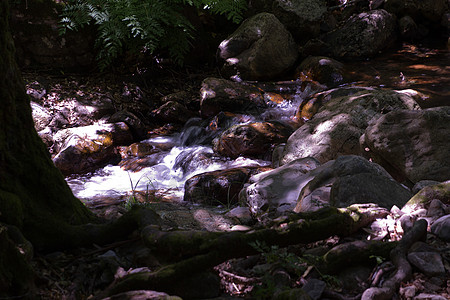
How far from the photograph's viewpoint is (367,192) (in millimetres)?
2832

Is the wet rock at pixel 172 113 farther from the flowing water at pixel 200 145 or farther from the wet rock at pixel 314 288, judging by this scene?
the wet rock at pixel 314 288

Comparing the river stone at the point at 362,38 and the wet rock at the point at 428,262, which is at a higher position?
the river stone at the point at 362,38

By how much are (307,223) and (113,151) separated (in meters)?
5.88

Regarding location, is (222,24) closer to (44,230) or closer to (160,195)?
(160,195)

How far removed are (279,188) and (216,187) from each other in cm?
163

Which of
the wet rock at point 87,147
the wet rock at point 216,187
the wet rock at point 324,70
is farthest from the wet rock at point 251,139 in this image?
the wet rock at point 324,70

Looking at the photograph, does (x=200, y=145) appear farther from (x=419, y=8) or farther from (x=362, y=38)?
(x=419, y=8)

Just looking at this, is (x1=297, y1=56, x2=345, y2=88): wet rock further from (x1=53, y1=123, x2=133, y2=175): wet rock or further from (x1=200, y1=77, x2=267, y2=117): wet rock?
(x1=53, y1=123, x2=133, y2=175): wet rock

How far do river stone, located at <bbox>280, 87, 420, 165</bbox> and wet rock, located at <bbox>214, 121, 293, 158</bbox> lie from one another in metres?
1.18

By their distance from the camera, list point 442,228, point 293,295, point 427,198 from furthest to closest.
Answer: point 427,198 → point 442,228 → point 293,295

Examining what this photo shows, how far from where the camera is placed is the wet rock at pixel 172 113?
8.51 m

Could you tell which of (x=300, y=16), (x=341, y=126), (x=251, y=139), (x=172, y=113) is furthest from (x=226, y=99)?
(x=300, y=16)

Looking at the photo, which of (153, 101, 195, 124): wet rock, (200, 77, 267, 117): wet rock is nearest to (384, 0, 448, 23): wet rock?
(200, 77, 267, 117): wet rock

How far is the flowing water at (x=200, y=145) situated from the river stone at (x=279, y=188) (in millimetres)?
2046
